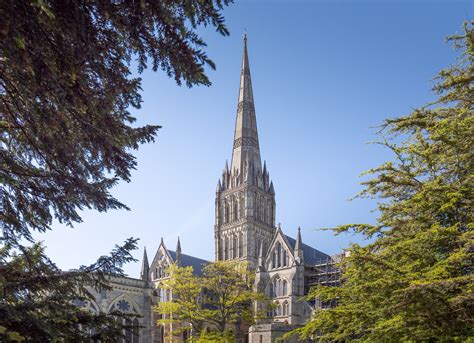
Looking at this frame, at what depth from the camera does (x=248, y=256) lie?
54.8m

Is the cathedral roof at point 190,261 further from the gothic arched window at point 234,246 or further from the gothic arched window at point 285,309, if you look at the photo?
the gothic arched window at point 285,309

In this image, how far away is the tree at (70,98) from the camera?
18.0 feet

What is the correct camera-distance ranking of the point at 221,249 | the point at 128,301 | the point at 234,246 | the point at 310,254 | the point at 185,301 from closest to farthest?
the point at 185,301 → the point at 128,301 → the point at 310,254 → the point at 234,246 → the point at 221,249

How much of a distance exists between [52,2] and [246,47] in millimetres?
66569

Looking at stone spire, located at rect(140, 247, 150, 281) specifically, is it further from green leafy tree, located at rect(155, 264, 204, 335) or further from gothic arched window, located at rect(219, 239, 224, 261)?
green leafy tree, located at rect(155, 264, 204, 335)

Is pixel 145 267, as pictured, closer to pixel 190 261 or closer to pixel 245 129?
pixel 190 261

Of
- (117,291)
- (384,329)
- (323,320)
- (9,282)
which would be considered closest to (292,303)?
(117,291)

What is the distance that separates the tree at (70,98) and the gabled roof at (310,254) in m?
43.0

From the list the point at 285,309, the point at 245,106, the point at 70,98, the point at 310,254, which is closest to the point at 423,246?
the point at 70,98

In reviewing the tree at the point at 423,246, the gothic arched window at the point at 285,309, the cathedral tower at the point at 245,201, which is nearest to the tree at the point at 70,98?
the tree at the point at 423,246

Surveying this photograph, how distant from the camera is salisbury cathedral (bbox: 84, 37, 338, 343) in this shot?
139 ft

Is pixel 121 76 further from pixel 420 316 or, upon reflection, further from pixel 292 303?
pixel 292 303

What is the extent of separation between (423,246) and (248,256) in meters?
43.1

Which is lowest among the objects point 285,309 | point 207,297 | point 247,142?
point 285,309
